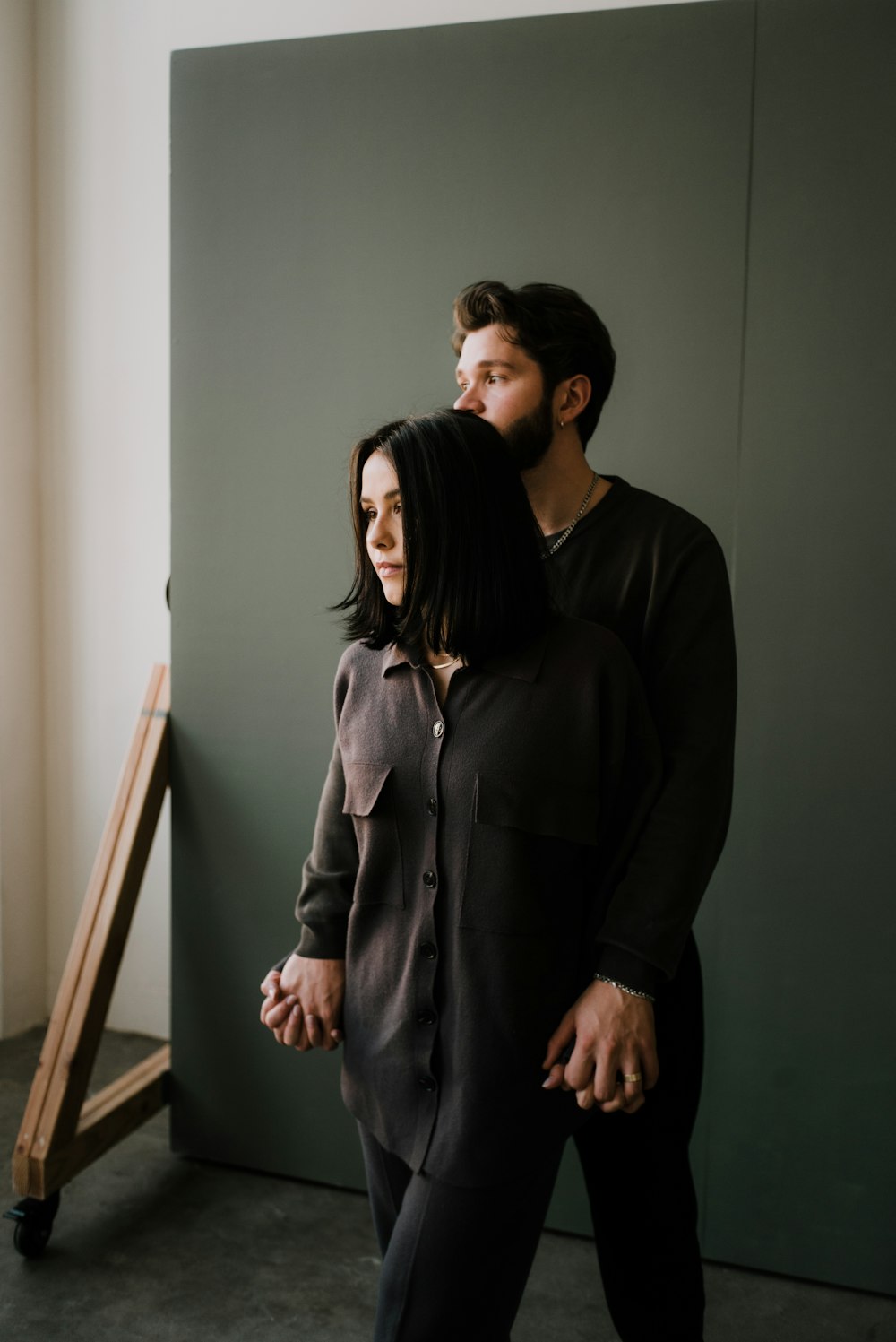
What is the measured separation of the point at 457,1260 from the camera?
1.22 metres

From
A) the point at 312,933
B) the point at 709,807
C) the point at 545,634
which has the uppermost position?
the point at 545,634

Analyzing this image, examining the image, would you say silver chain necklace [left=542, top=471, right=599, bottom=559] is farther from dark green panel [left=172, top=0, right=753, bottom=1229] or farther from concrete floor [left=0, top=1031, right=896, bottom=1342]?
concrete floor [left=0, top=1031, right=896, bottom=1342]

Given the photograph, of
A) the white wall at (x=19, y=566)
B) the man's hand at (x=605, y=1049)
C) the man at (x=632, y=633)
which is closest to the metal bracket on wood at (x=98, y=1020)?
the white wall at (x=19, y=566)

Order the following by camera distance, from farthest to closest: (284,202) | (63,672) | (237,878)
Answer: (63,672)
(237,878)
(284,202)

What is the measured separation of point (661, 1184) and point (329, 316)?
5.75ft

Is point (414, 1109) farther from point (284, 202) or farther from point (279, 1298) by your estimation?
point (284, 202)

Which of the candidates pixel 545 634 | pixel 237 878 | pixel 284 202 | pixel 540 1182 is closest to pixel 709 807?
pixel 545 634

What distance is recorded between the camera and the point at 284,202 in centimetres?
233

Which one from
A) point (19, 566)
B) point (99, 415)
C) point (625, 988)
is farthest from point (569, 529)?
point (19, 566)

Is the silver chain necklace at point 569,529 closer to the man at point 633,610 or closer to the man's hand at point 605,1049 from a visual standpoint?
the man at point 633,610

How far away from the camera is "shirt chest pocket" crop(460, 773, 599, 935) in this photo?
1242 millimetres

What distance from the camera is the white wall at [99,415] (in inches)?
118

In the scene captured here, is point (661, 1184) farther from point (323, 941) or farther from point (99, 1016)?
point (99, 1016)

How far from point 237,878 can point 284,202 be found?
4.86ft
